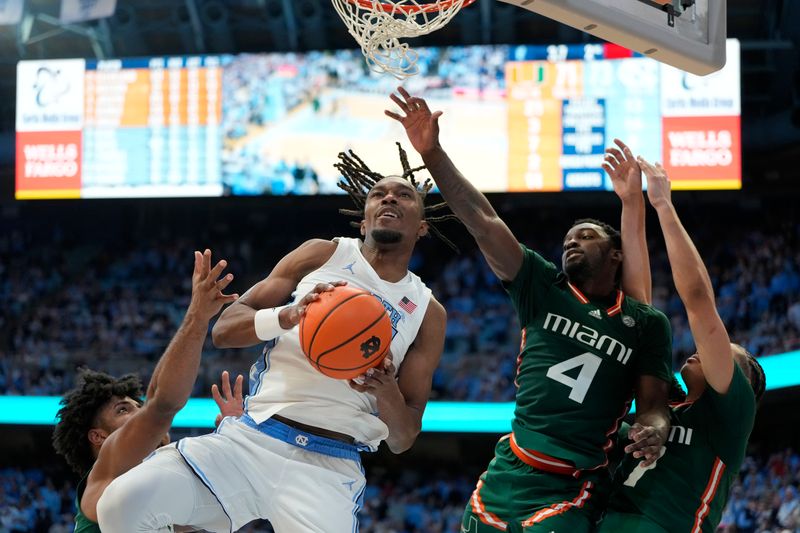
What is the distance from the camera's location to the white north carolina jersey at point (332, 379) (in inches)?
171

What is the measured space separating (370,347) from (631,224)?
1451 mm

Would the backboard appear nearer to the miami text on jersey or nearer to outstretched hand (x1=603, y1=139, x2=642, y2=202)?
outstretched hand (x1=603, y1=139, x2=642, y2=202)

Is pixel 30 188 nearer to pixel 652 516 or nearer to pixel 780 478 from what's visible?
pixel 780 478

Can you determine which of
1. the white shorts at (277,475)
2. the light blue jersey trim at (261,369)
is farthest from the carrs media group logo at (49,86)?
the white shorts at (277,475)

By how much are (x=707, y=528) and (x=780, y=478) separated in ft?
29.6

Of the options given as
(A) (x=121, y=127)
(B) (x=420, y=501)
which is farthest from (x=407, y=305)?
(A) (x=121, y=127)

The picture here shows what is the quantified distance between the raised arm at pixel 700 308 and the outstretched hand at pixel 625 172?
50 centimetres

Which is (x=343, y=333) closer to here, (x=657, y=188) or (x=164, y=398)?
(x=164, y=398)

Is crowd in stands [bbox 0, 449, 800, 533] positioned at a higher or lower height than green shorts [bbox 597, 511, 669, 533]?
lower

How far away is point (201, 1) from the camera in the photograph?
1661cm

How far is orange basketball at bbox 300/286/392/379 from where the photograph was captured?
3928 mm

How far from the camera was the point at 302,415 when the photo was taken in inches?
169

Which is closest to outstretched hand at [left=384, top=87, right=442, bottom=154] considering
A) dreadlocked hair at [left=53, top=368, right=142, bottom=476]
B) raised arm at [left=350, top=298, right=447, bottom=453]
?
raised arm at [left=350, top=298, right=447, bottom=453]

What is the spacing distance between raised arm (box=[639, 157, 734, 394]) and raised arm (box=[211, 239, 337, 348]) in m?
1.38
